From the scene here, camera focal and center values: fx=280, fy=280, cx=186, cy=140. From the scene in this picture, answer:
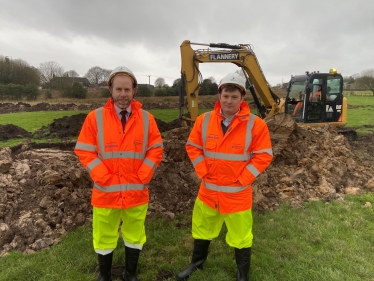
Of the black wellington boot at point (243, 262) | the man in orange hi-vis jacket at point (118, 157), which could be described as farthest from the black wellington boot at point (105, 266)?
the black wellington boot at point (243, 262)

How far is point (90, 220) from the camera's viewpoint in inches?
171

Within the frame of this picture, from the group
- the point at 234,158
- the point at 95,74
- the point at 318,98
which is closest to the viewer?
the point at 234,158

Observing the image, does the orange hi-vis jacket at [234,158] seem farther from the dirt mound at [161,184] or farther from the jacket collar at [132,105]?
the dirt mound at [161,184]

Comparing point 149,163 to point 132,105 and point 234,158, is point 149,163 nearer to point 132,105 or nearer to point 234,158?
point 132,105

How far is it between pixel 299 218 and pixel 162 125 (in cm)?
842

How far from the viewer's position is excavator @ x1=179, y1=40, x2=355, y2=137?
8297 millimetres

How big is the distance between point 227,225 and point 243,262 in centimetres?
45

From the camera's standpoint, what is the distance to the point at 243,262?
3.00 m

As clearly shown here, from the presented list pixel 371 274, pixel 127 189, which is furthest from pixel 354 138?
pixel 127 189

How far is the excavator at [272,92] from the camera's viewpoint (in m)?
8.30

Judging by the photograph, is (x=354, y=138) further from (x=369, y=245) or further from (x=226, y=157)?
(x=226, y=157)

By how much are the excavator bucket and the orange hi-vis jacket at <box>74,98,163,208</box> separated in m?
5.20

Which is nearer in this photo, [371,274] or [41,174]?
[371,274]

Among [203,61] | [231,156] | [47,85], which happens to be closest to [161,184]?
[231,156]
